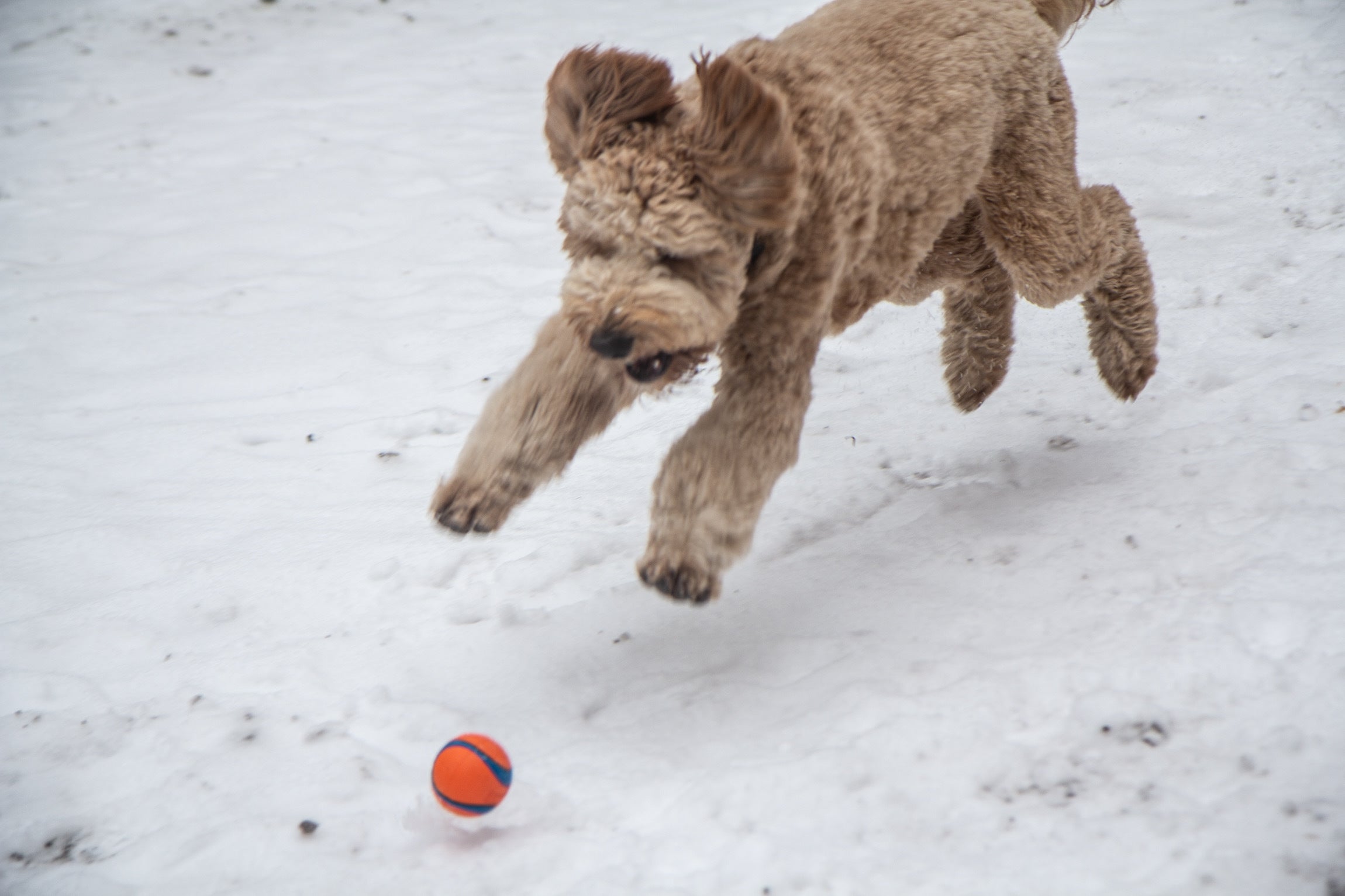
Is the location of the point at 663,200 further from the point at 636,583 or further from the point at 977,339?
the point at 977,339

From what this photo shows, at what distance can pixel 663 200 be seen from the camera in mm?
2115

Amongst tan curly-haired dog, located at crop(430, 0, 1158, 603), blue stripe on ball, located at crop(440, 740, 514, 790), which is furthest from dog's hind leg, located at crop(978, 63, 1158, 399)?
blue stripe on ball, located at crop(440, 740, 514, 790)

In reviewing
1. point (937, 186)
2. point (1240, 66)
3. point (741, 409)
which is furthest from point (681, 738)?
point (1240, 66)

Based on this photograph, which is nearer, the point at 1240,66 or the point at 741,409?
the point at 741,409

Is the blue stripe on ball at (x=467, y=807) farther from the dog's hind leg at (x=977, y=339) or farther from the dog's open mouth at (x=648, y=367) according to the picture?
the dog's hind leg at (x=977, y=339)

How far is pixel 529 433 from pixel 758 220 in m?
0.73

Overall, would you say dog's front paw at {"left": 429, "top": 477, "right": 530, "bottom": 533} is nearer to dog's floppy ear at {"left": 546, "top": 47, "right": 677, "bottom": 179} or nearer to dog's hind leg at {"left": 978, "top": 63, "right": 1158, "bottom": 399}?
dog's floppy ear at {"left": 546, "top": 47, "right": 677, "bottom": 179}

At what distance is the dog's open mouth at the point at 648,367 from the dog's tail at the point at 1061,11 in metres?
2.01

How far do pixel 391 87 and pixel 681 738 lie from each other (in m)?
5.82

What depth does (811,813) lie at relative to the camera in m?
2.17

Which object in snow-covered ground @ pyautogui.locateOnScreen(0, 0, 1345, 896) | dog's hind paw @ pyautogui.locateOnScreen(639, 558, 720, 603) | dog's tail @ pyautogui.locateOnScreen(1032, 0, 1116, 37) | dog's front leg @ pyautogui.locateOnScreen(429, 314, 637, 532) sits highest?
dog's tail @ pyautogui.locateOnScreen(1032, 0, 1116, 37)

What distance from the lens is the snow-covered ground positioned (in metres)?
2.16

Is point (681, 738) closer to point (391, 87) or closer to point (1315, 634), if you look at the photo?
point (1315, 634)

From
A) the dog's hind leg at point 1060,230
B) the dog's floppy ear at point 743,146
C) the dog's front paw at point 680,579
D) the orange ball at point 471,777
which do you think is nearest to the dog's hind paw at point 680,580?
the dog's front paw at point 680,579
